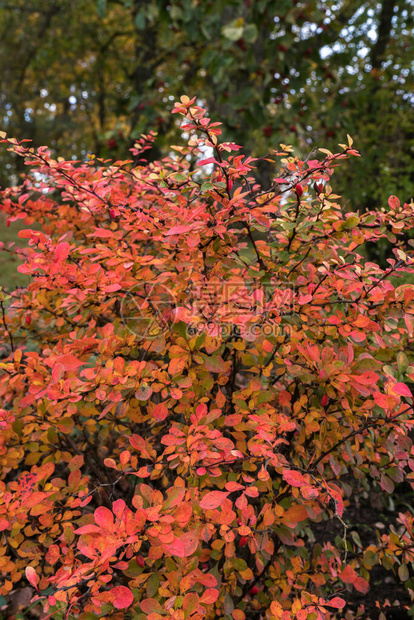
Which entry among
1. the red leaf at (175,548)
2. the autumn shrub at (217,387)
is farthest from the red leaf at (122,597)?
the red leaf at (175,548)

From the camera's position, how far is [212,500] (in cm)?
104

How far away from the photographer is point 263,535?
1.26 m

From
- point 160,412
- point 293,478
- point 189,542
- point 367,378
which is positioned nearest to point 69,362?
point 160,412

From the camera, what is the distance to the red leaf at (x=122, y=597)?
91 centimetres

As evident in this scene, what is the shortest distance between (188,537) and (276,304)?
2.23 feet

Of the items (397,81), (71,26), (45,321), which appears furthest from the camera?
(71,26)

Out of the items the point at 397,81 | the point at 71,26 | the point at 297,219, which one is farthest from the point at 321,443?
the point at 71,26

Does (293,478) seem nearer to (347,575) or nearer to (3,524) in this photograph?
(347,575)

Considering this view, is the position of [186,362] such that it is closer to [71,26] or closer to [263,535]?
[263,535]

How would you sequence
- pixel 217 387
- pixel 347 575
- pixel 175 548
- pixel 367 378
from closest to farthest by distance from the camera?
pixel 175 548
pixel 367 378
pixel 347 575
pixel 217 387

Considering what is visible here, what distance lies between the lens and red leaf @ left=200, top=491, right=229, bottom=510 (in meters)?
1.02

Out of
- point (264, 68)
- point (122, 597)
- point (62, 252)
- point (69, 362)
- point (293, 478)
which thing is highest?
point (264, 68)

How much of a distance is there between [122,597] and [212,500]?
0.91 ft

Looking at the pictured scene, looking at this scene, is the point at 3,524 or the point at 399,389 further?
the point at 3,524
